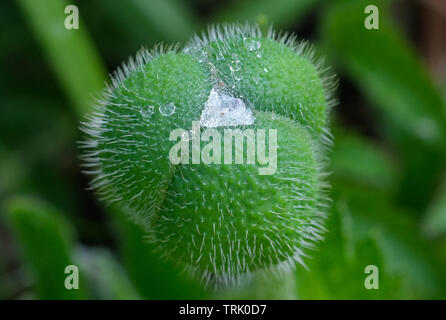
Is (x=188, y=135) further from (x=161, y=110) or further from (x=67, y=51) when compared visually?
(x=67, y=51)

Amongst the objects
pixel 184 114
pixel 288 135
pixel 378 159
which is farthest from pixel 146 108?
pixel 378 159

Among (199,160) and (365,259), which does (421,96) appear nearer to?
(365,259)

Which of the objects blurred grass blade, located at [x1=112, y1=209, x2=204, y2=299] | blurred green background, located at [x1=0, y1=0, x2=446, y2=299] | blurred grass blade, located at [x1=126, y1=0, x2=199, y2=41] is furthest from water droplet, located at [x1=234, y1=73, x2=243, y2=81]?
blurred grass blade, located at [x1=126, y1=0, x2=199, y2=41]

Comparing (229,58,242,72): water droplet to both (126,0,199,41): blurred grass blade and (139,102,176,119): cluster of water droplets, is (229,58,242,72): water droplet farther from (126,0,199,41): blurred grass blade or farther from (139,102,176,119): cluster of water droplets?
(126,0,199,41): blurred grass blade

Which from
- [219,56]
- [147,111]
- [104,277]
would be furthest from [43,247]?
[219,56]

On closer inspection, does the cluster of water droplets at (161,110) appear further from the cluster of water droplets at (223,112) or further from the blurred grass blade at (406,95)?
the blurred grass blade at (406,95)

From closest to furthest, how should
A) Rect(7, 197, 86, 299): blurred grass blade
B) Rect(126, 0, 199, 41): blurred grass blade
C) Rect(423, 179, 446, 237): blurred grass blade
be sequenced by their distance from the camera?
Rect(7, 197, 86, 299): blurred grass blade < Rect(423, 179, 446, 237): blurred grass blade < Rect(126, 0, 199, 41): blurred grass blade
